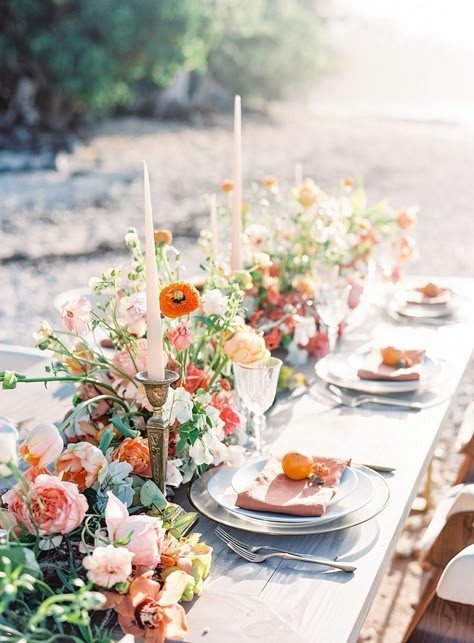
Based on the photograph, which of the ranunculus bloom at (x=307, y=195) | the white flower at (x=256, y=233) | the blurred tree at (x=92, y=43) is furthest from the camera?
the blurred tree at (x=92, y=43)

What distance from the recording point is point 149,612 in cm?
99

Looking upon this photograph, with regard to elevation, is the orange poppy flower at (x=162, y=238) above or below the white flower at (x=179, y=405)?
above

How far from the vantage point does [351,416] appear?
1.72 meters

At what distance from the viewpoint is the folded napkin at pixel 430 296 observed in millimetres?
2426

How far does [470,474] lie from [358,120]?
622 inches

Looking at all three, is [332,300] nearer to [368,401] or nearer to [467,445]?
[368,401]

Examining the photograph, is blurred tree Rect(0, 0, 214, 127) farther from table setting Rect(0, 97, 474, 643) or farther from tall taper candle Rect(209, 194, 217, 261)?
tall taper candle Rect(209, 194, 217, 261)

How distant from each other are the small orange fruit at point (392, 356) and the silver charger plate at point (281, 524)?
1.87 ft

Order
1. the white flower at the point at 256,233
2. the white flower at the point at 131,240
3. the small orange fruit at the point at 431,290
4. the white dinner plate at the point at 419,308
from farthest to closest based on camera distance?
the small orange fruit at the point at 431,290, the white dinner plate at the point at 419,308, the white flower at the point at 256,233, the white flower at the point at 131,240

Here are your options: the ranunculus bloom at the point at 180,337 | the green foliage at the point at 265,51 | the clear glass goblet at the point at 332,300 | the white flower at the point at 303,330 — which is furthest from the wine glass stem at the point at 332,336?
the green foliage at the point at 265,51

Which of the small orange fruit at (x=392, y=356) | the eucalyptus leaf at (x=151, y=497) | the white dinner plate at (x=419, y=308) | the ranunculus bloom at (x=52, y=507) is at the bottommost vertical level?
the white dinner plate at (x=419, y=308)

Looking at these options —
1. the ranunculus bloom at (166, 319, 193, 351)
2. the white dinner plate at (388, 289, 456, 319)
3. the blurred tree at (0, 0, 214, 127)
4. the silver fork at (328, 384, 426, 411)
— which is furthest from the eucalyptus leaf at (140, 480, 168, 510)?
the blurred tree at (0, 0, 214, 127)

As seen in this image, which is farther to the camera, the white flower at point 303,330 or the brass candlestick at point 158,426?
the white flower at point 303,330

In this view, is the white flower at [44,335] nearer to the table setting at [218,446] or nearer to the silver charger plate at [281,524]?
the table setting at [218,446]
